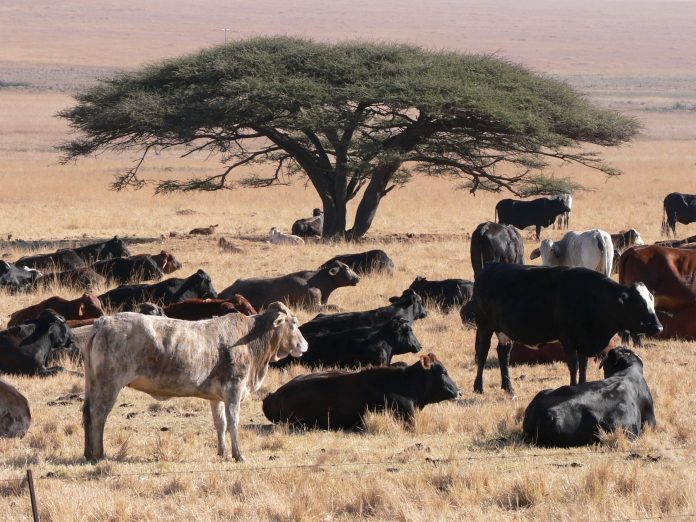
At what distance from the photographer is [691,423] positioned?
10.6 m

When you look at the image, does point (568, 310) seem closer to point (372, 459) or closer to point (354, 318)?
point (372, 459)

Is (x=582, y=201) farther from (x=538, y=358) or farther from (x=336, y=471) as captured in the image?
(x=336, y=471)

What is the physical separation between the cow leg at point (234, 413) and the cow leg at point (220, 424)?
4 centimetres

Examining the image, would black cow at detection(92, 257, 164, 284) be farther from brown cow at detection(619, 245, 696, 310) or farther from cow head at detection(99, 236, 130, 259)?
brown cow at detection(619, 245, 696, 310)

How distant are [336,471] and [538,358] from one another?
5.16 meters

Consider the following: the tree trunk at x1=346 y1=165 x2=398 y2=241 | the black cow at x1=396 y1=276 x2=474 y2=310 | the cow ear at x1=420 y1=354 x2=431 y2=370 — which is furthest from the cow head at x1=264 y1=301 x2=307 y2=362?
the tree trunk at x1=346 y1=165 x2=398 y2=241

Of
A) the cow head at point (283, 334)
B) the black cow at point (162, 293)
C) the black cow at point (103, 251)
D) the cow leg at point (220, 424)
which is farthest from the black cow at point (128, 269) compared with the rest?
the cow leg at point (220, 424)

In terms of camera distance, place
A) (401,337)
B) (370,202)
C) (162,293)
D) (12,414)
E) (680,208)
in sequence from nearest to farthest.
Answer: (12,414)
(401,337)
(162,293)
(370,202)
(680,208)

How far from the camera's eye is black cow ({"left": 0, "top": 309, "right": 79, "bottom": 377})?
1338 cm

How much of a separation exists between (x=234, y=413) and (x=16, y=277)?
11.0m

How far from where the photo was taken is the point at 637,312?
1166 centimetres

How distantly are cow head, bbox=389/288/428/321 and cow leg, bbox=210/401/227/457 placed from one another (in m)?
5.37

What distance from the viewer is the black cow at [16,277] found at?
19509mm

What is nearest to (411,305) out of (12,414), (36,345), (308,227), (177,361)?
(36,345)
